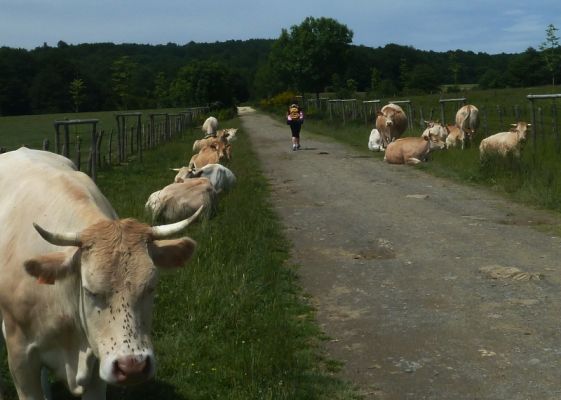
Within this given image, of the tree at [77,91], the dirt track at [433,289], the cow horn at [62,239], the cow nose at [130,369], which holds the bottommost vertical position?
the dirt track at [433,289]

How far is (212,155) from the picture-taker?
58.8 ft

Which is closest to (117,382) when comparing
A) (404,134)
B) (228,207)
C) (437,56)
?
→ (228,207)

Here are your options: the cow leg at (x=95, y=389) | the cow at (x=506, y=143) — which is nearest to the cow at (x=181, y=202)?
the cow leg at (x=95, y=389)

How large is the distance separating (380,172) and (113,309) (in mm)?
15205

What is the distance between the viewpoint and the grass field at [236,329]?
5.15 metres

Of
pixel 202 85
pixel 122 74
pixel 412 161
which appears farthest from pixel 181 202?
pixel 202 85

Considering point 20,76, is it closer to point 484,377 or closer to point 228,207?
point 228,207

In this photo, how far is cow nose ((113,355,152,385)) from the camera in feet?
11.8

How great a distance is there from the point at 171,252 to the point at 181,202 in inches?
286

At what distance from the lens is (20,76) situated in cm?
11281

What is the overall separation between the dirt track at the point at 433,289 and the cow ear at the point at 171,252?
1809mm

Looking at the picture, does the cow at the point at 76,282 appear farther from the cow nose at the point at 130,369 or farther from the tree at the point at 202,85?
the tree at the point at 202,85

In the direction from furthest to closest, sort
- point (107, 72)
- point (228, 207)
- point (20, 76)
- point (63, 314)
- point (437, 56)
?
point (437, 56) < point (107, 72) < point (20, 76) < point (228, 207) < point (63, 314)

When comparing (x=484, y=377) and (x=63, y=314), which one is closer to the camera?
(x=63, y=314)
